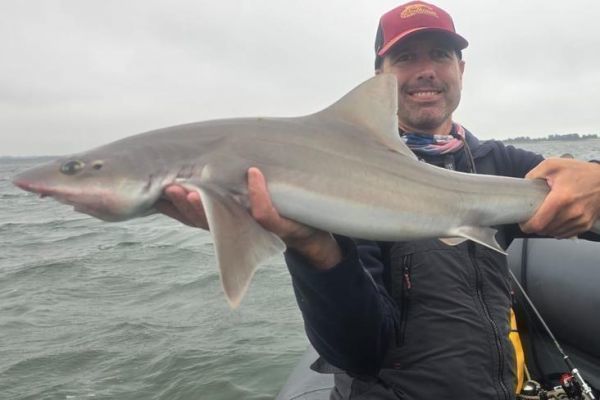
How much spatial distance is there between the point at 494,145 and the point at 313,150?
1.72 meters

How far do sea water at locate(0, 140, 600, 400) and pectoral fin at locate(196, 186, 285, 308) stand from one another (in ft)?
13.6

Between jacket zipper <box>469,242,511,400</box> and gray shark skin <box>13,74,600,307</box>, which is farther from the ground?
gray shark skin <box>13,74,600,307</box>

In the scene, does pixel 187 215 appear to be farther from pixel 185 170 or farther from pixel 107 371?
pixel 107 371

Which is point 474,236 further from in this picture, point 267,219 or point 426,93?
point 426,93

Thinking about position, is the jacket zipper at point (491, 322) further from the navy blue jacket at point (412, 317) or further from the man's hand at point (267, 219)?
the man's hand at point (267, 219)

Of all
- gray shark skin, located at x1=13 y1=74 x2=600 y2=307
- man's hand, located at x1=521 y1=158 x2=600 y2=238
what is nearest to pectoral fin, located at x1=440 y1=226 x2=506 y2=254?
gray shark skin, located at x1=13 y1=74 x2=600 y2=307

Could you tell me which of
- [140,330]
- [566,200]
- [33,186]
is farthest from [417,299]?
[140,330]

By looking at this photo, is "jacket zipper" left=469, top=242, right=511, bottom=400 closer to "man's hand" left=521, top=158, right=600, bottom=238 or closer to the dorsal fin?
"man's hand" left=521, top=158, right=600, bottom=238

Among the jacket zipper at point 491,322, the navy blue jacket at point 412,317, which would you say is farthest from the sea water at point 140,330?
the jacket zipper at point 491,322

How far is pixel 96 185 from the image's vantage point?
214 cm

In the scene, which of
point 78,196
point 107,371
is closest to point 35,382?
point 107,371

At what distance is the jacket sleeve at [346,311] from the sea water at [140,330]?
11.3 ft

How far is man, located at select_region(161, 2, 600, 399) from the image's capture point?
2.45 meters

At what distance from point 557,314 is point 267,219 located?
3.32 meters
